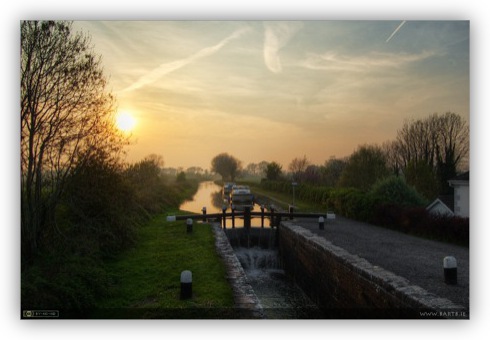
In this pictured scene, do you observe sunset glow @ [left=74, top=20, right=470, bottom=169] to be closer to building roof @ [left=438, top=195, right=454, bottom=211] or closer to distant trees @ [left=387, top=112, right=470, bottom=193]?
distant trees @ [left=387, top=112, right=470, bottom=193]

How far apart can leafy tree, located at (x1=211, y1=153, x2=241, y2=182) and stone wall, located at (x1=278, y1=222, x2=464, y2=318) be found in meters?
2.51

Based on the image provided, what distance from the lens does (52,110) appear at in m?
6.13

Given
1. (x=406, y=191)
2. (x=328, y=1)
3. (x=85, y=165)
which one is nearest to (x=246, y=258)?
(x=406, y=191)

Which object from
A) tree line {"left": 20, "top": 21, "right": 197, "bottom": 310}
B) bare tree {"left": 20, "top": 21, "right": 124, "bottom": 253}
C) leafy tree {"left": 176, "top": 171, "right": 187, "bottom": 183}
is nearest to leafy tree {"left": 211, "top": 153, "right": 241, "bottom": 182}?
leafy tree {"left": 176, "top": 171, "right": 187, "bottom": 183}

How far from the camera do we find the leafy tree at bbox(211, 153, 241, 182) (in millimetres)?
7367

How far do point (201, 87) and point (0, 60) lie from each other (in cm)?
308

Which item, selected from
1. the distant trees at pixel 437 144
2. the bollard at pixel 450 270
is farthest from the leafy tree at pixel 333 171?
the bollard at pixel 450 270

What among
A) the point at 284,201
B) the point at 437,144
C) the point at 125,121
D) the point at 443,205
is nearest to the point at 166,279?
the point at 125,121

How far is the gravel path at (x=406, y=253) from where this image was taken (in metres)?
5.75

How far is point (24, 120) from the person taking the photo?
596 cm

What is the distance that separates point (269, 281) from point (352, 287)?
13.9 ft

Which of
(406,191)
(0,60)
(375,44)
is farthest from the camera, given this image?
(406,191)

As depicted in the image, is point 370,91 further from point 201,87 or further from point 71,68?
point 71,68

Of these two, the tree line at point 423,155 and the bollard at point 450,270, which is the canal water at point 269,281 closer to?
the tree line at point 423,155
